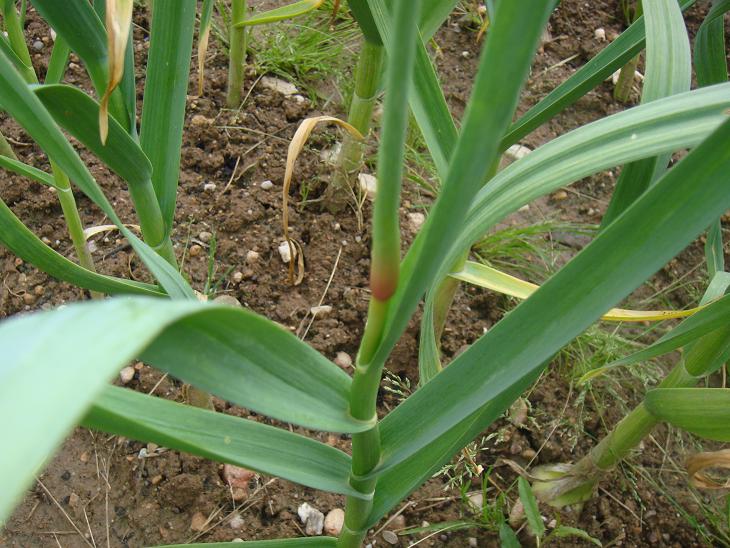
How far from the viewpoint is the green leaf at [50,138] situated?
56 cm

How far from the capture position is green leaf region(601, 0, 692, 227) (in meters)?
0.74

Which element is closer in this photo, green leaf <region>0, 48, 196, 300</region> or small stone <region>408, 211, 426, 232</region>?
green leaf <region>0, 48, 196, 300</region>

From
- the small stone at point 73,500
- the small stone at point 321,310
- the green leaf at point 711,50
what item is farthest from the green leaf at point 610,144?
the small stone at point 73,500

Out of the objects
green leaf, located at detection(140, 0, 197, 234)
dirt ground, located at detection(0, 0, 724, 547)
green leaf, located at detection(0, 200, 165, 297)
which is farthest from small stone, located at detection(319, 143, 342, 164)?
green leaf, located at detection(0, 200, 165, 297)

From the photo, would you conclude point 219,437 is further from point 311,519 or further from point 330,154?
point 330,154

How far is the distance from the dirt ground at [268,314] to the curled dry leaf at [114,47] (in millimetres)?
620

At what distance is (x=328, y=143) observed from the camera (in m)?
1.46

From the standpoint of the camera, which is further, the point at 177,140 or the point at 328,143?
the point at 328,143

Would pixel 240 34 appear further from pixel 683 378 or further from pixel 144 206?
pixel 683 378

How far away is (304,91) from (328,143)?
0.56 feet

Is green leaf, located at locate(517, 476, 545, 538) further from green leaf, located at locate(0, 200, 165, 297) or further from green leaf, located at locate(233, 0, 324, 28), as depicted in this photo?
green leaf, located at locate(233, 0, 324, 28)

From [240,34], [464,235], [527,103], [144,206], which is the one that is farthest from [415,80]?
[527,103]

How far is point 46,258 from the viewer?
704mm

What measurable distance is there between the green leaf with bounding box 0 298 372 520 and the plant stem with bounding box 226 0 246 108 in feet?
3.15
